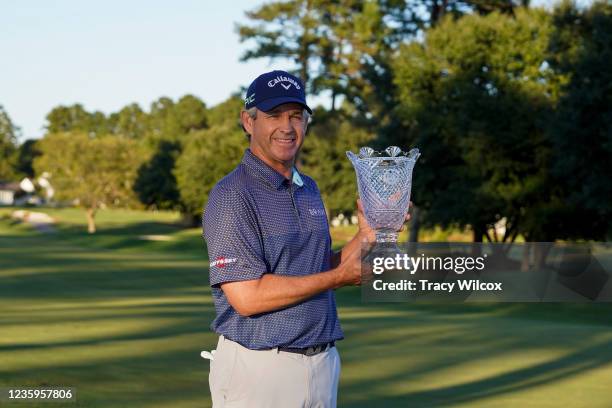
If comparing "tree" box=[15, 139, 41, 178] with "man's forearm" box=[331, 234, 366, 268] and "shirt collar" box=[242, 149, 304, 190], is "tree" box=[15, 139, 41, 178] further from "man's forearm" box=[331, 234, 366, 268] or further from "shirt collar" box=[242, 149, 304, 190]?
"man's forearm" box=[331, 234, 366, 268]

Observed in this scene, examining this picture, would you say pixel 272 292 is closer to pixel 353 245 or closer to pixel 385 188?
pixel 353 245

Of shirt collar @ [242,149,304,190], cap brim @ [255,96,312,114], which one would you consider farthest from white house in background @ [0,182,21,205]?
cap brim @ [255,96,312,114]

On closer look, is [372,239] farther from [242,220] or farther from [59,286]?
[59,286]

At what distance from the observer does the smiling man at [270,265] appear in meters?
4.59

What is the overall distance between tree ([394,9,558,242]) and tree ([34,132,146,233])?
48567 mm

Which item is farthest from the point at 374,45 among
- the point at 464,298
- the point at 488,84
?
the point at 464,298

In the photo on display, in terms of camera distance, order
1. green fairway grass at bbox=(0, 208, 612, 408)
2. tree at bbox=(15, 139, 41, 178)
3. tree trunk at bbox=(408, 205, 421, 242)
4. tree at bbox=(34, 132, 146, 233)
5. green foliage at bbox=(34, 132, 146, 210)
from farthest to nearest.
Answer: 1. tree at bbox=(15, 139, 41, 178)
2. green foliage at bbox=(34, 132, 146, 210)
3. tree at bbox=(34, 132, 146, 233)
4. tree trunk at bbox=(408, 205, 421, 242)
5. green fairway grass at bbox=(0, 208, 612, 408)

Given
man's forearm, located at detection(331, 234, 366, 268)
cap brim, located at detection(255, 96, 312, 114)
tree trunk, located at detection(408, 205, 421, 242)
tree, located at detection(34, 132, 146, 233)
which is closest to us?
man's forearm, located at detection(331, 234, 366, 268)

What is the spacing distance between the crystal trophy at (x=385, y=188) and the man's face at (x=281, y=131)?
0.79ft

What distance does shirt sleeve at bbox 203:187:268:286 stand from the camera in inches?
180

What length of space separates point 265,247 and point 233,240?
0.15 metres

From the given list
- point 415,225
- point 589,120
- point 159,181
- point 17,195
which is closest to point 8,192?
point 17,195

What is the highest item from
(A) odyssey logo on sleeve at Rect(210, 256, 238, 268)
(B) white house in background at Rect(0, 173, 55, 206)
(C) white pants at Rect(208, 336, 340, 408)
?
(A) odyssey logo on sleeve at Rect(210, 256, 238, 268)

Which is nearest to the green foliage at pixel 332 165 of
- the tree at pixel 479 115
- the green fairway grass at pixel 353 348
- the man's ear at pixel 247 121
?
the tree at pixel 479 115
